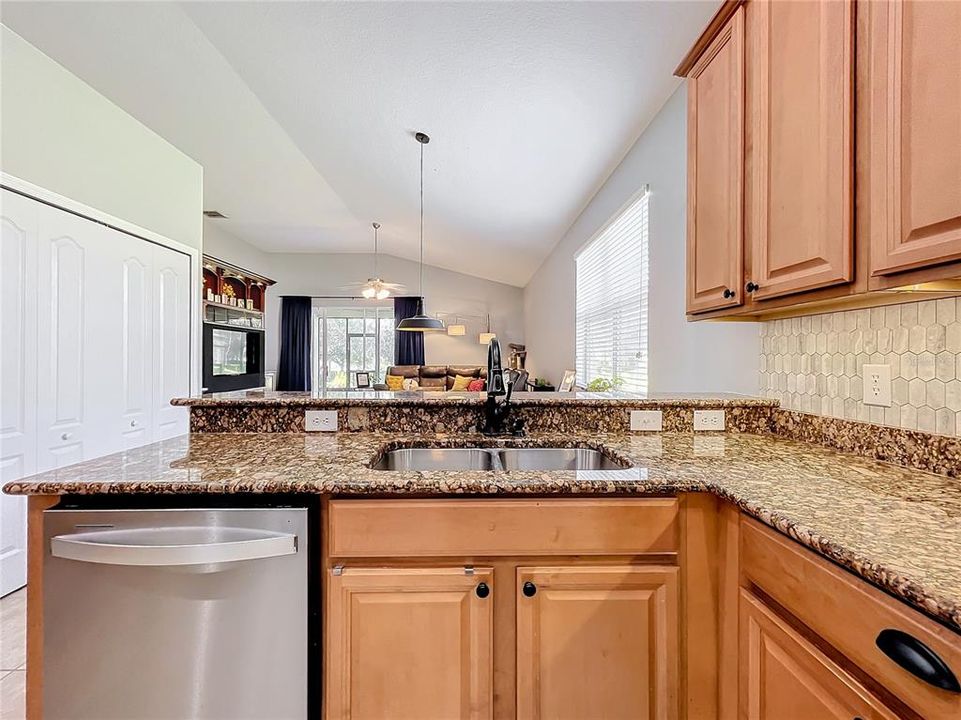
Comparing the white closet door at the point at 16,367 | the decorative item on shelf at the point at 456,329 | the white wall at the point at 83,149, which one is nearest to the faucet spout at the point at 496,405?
the white closet door at the point at 16,367

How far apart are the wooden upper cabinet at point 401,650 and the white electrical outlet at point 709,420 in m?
1.05

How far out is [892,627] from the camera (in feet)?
2.11

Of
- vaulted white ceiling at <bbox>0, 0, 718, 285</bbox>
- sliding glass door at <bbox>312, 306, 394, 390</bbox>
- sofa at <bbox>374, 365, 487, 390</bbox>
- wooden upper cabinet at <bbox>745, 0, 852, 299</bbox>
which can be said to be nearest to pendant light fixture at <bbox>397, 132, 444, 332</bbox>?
vaulted white ceiling at <bbox>0, 0, 718, 285</bbox>

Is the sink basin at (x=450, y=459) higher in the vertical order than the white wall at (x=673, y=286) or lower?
Answer: lower

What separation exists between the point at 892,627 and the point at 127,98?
4.27 meters

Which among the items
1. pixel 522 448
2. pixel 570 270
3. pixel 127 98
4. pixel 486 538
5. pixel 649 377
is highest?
pixel 127 98

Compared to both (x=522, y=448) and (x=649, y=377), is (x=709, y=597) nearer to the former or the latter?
(x=522, y=448)

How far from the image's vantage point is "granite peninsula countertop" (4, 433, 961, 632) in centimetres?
70

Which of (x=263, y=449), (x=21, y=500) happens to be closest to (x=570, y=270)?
(x=263, y=449)

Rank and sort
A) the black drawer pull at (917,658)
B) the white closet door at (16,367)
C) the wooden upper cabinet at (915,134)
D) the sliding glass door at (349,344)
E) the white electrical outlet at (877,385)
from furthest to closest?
1. the sliding glass door at (349,344)
2. the white closet door at (16,367)
3. the white electrical outlet at (877,385)
4. the wooden upper cabinet at (915,134)
5. the black drawer pull at (917,658)

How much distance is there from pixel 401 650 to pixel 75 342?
2.80 meters

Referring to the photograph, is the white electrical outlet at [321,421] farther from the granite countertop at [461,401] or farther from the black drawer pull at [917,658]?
the black drawer pull at [917,658]

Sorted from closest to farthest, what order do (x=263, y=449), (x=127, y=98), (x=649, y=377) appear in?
(x=263, y=449) < (x=649, y=377) < (x=127, y=98)

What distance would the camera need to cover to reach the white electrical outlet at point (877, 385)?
124 centimetres
